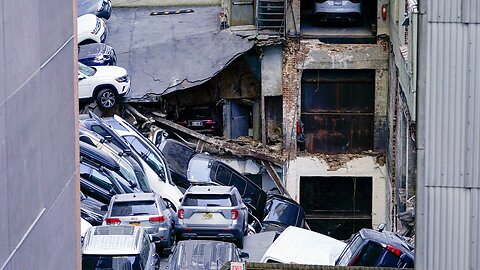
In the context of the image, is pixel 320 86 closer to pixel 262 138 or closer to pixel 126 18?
pixel 262 138

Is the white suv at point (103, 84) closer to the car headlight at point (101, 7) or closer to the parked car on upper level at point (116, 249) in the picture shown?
the car headlight at point (101, 7)

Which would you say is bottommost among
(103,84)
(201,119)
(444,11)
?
(201,119)

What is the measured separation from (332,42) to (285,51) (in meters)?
1.35

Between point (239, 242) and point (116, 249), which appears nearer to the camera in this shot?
point (116, 249)

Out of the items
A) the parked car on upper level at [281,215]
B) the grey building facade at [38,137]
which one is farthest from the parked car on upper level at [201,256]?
the parked car on upper level at [281,215]

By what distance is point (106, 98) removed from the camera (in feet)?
105

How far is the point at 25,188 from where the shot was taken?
1155 centimetres

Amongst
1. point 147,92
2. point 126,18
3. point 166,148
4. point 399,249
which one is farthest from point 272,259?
point 126,18

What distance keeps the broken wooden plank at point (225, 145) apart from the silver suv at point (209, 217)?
1050 cm

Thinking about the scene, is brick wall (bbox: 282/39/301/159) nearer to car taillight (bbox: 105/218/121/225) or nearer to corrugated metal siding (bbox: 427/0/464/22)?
car taillight (bbox: 105/218/121/225)

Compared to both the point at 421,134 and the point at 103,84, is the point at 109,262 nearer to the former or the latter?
the point at 421,134

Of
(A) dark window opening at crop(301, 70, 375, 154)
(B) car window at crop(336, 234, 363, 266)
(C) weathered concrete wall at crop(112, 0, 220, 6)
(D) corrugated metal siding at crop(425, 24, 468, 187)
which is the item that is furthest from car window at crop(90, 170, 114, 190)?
(C) weathered concrete wall at crop(112, 0, 220, 6)

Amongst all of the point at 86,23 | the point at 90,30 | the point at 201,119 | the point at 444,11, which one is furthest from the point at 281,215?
the point at 444,11

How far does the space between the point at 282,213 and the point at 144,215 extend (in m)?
5.78
